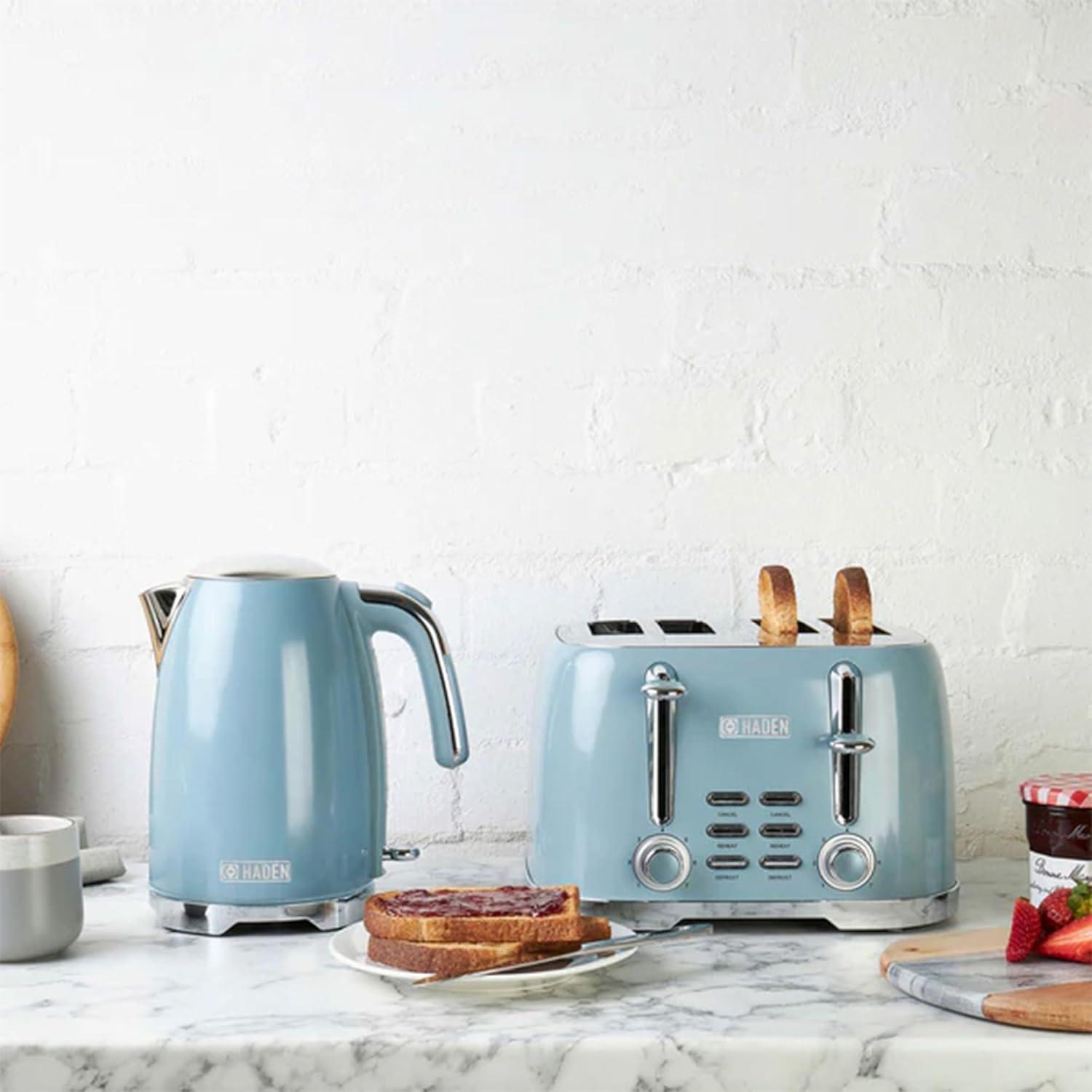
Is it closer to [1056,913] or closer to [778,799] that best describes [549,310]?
[778,799]

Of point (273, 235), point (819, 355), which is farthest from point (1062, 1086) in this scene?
point (273, 235)

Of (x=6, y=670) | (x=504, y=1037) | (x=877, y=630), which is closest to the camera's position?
(x=504, y=1037)

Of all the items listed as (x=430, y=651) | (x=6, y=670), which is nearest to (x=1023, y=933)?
(x=430, y=651)

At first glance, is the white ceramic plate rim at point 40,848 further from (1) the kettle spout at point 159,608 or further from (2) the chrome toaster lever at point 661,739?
(2) the chrome toaster lever at point 661,739

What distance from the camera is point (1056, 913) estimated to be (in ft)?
3.62

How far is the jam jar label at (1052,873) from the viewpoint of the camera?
1.15 metres

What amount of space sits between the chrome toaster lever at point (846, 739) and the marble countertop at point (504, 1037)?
14cm

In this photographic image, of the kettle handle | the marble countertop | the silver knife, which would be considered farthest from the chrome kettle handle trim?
the silver knife

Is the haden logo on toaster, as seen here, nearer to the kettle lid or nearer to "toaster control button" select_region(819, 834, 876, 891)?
"toaster control button" select_region(819, 834, 876, 891)

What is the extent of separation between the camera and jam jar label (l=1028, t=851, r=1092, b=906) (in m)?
1.15

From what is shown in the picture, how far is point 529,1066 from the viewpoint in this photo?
943mm

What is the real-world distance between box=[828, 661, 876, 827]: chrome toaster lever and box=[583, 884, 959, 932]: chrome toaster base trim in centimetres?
6

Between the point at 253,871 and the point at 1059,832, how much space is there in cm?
60

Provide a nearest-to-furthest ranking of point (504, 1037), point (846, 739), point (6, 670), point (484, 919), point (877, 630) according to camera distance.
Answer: point (504, 1037) → point (484, 919) → point (846, 739) → point (877, 630) → point (6, 670)
